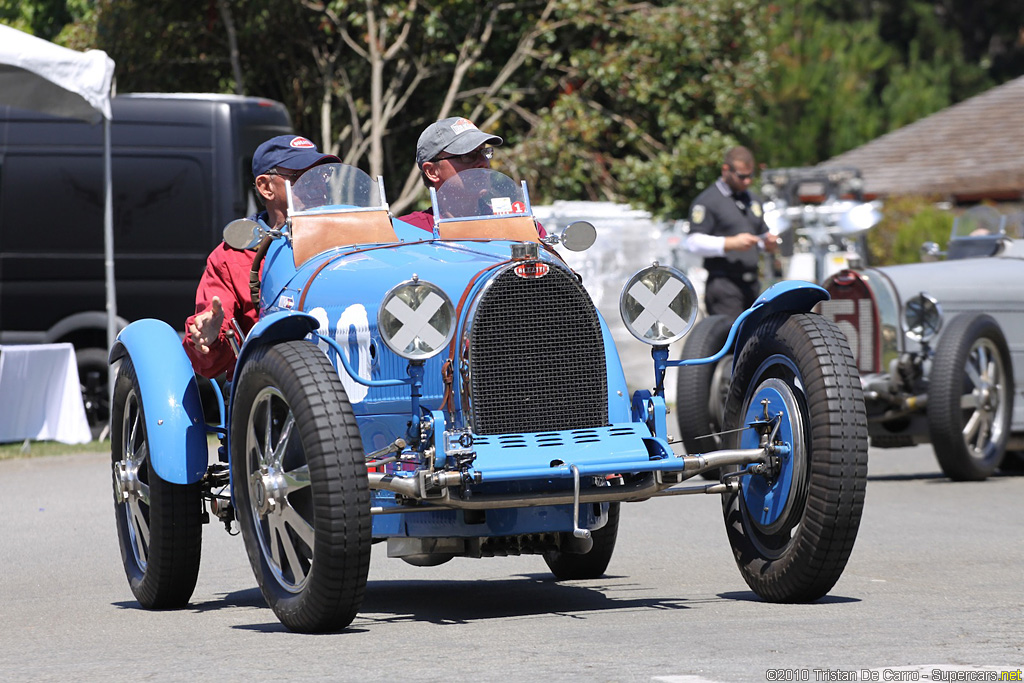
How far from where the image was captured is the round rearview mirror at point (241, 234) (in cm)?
627

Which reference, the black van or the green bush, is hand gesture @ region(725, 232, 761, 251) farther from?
the green bush

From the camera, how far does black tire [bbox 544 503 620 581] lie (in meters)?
6.91

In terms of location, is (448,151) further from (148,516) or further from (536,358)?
(148,516)

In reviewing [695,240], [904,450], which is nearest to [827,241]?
[904,450]

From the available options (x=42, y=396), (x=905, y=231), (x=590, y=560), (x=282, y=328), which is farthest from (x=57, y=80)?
(x=905, y=231)

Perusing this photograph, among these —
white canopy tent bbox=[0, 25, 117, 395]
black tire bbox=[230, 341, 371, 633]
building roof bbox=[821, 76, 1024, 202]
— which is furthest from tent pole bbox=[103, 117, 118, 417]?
building roof bbox=[821, 76, 1024, 202]

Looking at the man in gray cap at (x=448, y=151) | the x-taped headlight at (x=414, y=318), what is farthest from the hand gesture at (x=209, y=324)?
the x-taped headlight at (x=414, y=318)

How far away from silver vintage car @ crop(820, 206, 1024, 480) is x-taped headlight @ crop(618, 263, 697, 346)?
471 cm

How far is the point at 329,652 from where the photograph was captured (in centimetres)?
511

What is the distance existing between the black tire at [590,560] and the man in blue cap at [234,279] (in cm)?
161

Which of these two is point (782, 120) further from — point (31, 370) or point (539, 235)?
point (539, 235)

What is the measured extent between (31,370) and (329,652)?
862cm

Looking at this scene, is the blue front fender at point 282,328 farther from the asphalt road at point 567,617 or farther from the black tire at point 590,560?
the black tire at point 590,560

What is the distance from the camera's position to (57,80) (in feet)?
41.7
